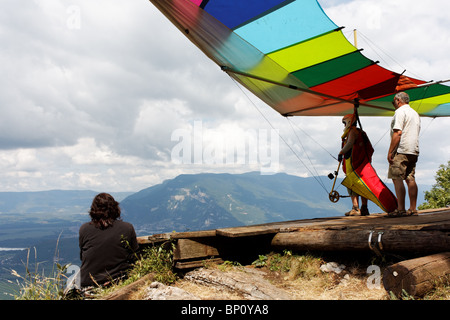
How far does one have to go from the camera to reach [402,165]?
5.71m

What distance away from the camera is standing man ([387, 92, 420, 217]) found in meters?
5.62

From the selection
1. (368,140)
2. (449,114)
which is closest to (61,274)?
(368,140)

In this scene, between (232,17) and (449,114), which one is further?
(449,114)

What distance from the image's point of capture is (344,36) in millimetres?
6219

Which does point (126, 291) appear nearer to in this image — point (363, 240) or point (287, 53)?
point (363, 240)

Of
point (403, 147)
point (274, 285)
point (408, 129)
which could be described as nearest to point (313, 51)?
point (408, 129)

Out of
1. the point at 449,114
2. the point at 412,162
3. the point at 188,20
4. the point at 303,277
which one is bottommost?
the point at 303,277

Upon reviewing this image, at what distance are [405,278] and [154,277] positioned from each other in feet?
10.1

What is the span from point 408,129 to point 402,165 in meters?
0.64

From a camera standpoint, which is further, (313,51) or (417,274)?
(313,51)

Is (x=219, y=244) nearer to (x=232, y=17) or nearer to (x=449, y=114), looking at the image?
(x=232, y=17)

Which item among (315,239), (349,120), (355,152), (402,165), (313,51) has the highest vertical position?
(313,51)

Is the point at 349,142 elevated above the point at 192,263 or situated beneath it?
elevated above

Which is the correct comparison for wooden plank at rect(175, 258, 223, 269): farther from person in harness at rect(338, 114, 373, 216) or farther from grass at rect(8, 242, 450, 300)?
person in harness at rect(338, 114, 373, 216)
